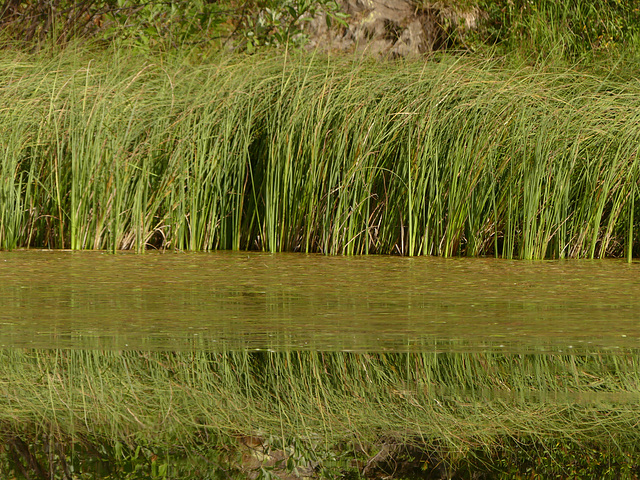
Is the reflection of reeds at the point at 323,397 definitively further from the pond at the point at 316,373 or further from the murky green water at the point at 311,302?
the murky green water at the point at 311,302

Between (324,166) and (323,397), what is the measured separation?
3.28 meters

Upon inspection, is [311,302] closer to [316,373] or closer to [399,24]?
[316,373]

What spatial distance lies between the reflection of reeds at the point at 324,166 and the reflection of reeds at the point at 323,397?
8.32 feet

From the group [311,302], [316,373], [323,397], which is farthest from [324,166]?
[323,397]


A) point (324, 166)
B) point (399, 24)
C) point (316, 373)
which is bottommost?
point (399, 24)

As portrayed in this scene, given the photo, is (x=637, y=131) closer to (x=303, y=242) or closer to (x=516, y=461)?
(x=303, y=242)

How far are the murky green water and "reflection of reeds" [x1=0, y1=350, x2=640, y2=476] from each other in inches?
6.3

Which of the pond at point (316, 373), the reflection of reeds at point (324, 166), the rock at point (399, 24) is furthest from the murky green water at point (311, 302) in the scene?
the rock at point (399, 24)

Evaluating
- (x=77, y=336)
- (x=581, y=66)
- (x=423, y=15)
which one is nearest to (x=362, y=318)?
(x=77, y=336)

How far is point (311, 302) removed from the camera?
168 inches

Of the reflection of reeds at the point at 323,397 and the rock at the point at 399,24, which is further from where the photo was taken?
the rock at the point at 399,24

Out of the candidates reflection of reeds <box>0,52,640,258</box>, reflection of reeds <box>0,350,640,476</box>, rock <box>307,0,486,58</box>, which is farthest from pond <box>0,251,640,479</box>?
rock <box>307,0,486,58</box>

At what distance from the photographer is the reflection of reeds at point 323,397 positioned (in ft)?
8.30

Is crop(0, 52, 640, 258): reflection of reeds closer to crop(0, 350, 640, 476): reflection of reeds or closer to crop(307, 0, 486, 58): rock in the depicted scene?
crop(0, 350, 640, 476): reflection of reeds
